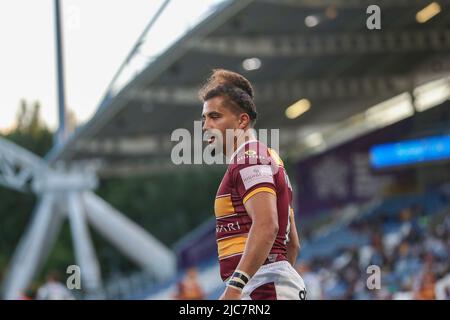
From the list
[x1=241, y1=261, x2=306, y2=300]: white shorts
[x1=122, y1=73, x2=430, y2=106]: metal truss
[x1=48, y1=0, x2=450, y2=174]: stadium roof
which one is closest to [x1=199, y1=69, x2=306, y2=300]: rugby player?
[x1=241, y1=261, x2=306, y2=300]: white shorts

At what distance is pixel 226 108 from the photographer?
13.9 feet

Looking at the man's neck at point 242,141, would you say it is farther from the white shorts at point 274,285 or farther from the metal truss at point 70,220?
the metal truss at point 70,220

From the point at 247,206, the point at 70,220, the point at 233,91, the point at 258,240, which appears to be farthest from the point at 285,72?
the point at 258,240

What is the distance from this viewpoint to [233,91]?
425cm

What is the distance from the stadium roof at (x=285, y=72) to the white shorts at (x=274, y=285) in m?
18.0

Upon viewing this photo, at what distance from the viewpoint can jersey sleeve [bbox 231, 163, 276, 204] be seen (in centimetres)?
398

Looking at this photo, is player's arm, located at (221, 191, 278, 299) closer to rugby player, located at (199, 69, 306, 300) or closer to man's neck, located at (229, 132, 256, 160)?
rugby player, located at (199, 69, 306, 300)

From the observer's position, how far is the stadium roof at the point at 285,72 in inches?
950

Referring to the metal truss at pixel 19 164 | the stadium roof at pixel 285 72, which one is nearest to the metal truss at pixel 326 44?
the stadium roof at pixel 285 72

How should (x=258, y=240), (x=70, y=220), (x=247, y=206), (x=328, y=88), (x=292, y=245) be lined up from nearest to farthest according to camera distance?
1. (x=258, y=240)
2. (x=247, y=206)
3. (x=292, y=245)
4. (x=328, y=88)
5. (x=70, y=220)

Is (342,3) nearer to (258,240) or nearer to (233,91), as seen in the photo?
(233,91)

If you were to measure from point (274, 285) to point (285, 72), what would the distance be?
25.4 meters

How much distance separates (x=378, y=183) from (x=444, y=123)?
118 inches
